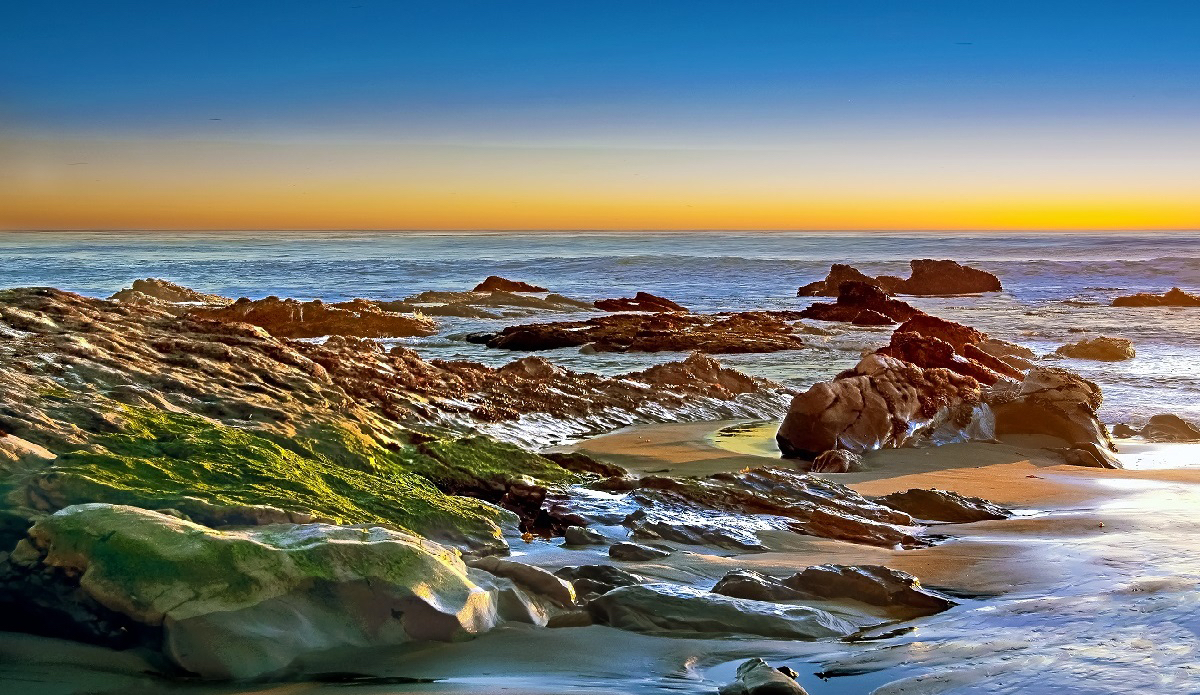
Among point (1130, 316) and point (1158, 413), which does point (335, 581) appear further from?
point (1130, 316)

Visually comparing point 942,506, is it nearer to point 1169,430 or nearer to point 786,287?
point 1169,430

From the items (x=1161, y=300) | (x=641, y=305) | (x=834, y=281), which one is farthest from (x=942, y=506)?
(x=834, y=281)

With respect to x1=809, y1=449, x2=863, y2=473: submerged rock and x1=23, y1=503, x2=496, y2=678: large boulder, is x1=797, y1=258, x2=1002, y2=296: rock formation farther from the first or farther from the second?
x1=23, y1=503, x2=496, y2=678: large boulder

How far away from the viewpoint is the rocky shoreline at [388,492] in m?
3.21

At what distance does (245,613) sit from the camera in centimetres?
310

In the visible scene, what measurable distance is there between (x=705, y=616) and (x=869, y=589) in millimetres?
784

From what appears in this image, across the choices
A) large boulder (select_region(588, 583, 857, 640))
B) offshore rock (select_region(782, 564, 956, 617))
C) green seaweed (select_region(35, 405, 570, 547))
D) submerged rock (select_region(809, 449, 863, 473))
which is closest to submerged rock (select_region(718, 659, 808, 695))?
large boulder (select_region(588, 583, 857, 640))

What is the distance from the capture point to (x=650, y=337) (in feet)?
57.5

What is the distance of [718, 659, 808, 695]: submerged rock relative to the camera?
295cm

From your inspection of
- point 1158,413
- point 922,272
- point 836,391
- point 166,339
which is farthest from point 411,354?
point 922,272

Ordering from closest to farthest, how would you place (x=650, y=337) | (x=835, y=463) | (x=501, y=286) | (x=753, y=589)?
(x=753, y=589) → (x=835, y=463) → (x=650, y=337) → (x=501, y=286)

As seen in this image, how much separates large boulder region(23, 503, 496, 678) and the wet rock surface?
1279 centimetres

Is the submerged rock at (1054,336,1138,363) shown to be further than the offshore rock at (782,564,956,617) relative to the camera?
Yes

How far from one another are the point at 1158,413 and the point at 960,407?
322cm
